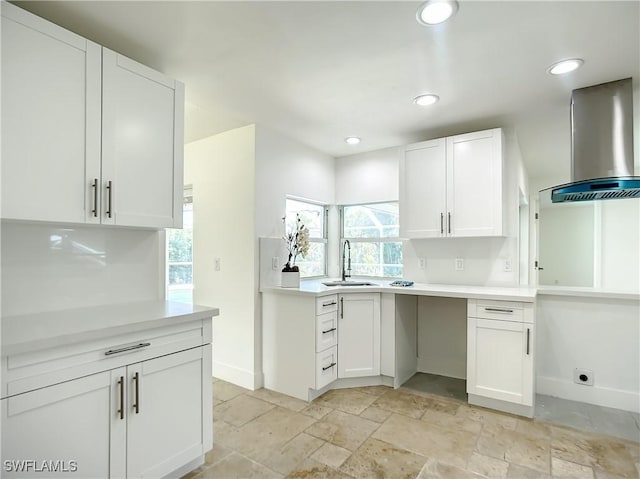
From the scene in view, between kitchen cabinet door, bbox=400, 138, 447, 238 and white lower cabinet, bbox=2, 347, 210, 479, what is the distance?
2261 millimetres

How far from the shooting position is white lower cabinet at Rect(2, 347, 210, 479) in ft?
4.34

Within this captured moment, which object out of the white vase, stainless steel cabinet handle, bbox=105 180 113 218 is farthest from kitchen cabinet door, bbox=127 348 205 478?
the white vase

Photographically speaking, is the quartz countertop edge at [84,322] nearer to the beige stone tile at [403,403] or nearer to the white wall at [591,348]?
the beige stone tile at [403,403]

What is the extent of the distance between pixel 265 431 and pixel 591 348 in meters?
2.69

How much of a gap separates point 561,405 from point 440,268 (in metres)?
1.47

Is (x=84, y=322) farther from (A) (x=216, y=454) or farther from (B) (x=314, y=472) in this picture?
(B) (x=314, y=472)

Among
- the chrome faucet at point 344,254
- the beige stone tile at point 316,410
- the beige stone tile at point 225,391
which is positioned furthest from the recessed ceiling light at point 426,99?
the beige stone tile at point 225,391

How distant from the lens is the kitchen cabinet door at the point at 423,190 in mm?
3213

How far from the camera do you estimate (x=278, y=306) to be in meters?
3.09

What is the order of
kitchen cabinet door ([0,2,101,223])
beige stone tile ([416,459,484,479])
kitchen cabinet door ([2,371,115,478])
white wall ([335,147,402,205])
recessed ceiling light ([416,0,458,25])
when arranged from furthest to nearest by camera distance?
1. white wall ([335,147,402,205])
2. beige stone tile ([416,459,484,479])
3. recessed ceiling light ([416,0,458,25])
4. kitchen cabinet door ([0,2,101,223])
5. kitchen cabinet door ([2,371,115,478])

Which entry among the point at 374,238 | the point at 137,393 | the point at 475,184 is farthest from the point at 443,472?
the point at 374,238

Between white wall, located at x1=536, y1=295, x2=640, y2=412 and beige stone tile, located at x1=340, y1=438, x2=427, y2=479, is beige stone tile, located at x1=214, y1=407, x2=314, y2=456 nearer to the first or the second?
beige stone tile, located at x1=340, y1=438, x2=427, y2=479

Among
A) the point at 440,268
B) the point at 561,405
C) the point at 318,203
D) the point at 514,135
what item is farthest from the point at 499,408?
the point at 318,203

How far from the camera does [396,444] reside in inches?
88.0
